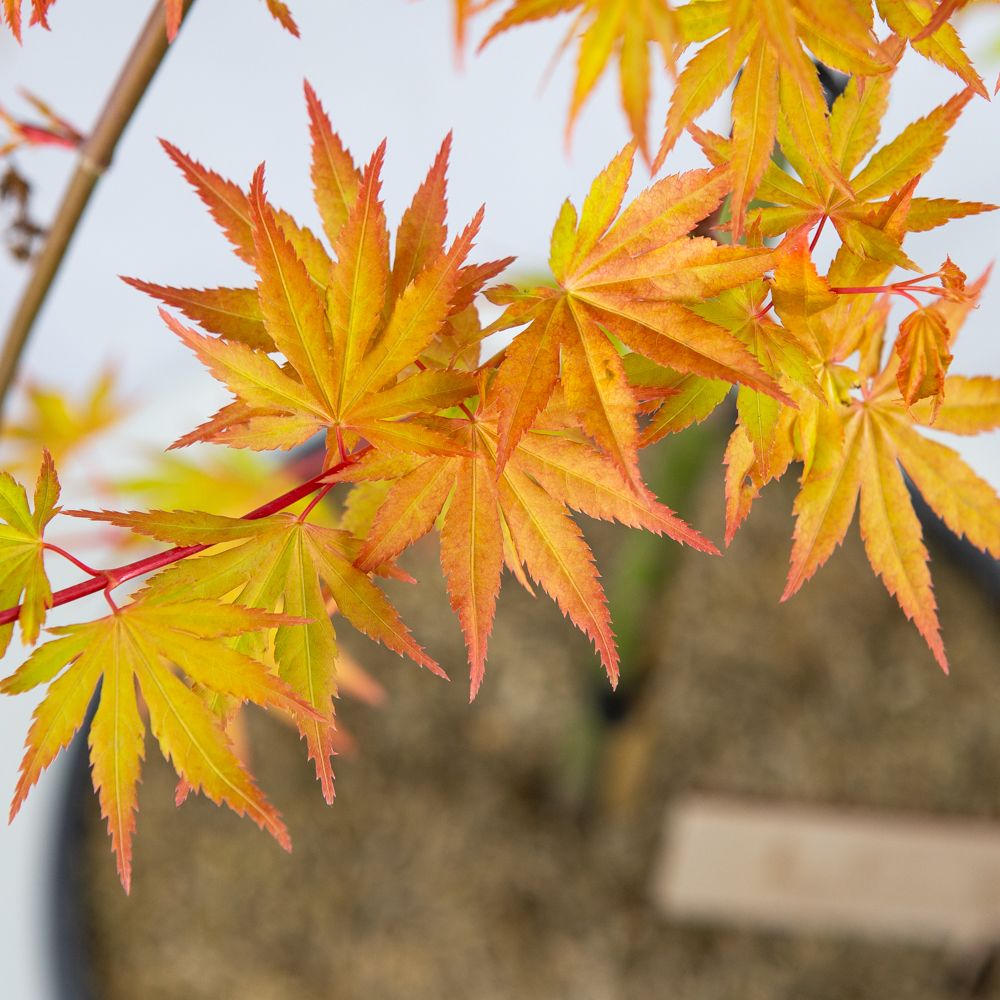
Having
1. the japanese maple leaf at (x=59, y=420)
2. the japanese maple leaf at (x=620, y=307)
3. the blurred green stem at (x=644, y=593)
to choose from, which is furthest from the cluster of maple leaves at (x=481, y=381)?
the japanese maple leaf at (x=59, y=420)

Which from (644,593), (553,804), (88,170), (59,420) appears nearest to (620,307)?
(88,170)

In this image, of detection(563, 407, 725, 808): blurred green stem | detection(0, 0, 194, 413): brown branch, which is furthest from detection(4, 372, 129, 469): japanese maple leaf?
detection(563, 407, 725, 808): blurred green stem

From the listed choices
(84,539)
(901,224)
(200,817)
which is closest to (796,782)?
(200,817)

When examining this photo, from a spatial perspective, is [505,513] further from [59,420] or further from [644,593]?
[59,420]

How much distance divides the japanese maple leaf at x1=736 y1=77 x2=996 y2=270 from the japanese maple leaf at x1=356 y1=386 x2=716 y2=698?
0.36ft

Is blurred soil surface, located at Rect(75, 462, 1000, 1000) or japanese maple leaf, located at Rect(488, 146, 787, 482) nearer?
japanese maple leaf, located at Rect(488, 146, 787, 482)

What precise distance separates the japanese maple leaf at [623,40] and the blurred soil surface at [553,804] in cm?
80

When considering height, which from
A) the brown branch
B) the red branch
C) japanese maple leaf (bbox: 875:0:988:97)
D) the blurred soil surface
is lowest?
the blurred soil surface

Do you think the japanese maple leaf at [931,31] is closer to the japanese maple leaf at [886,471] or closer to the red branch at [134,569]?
the japanese maple leaf at [886,471]

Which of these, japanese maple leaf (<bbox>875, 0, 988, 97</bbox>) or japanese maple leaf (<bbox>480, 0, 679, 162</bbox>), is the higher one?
japanese maple leaf (<bbox>875, 0, 988, 97</bbox>)

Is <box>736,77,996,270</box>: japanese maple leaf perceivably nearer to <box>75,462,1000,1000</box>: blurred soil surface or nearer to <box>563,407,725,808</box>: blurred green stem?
<box>563,407,725,808</box>: blurred green stem

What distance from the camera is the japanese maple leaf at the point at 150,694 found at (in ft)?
1.06

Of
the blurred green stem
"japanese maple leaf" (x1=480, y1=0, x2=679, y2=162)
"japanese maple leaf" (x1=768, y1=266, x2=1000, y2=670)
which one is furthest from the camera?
the blurred green stem

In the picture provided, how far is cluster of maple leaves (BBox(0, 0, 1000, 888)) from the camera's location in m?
0.32
